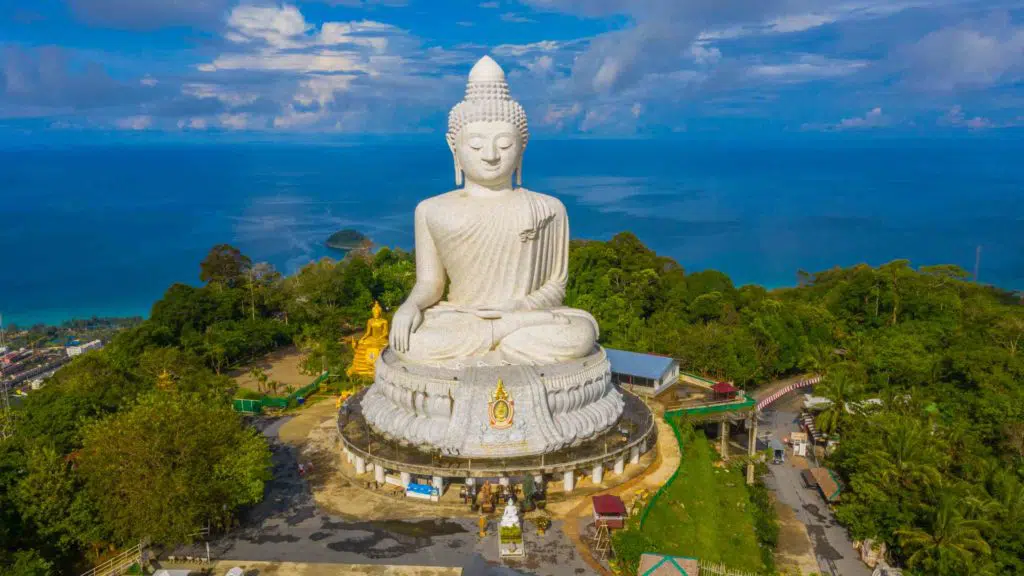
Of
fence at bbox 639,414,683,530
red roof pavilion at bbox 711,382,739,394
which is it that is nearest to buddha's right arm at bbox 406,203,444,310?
fence at bbox 639,414,683,530

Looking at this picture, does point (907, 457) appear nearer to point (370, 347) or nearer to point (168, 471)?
point (168, 471)

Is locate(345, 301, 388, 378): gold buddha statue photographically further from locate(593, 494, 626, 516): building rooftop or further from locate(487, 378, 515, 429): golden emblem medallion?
locate(593, 494, 626, 516): building rooftop

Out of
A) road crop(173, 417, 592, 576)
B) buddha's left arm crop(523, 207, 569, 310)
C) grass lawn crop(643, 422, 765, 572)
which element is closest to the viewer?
road crop(173, 417, 592, 576)

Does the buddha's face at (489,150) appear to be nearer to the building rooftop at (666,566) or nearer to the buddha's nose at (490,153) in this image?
the buddha's nose at (490,153)

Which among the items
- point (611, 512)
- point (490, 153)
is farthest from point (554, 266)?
point (611, 512)

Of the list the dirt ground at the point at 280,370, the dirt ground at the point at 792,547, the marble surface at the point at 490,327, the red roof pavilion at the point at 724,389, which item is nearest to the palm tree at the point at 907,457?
the dirt ground at the point at 792,547
